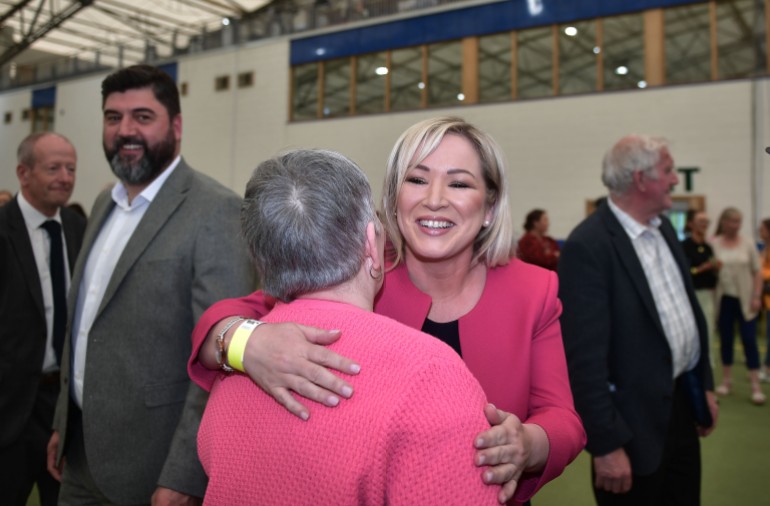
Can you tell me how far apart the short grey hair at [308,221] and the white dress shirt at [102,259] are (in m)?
1.03

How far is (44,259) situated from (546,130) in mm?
10141

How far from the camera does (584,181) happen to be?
35.9 ft

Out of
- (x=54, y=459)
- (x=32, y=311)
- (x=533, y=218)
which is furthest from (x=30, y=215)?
(x=533, y=218)

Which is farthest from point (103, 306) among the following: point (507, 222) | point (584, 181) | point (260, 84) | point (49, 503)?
point (260, 84)

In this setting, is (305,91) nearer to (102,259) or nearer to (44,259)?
Answer: (44,259)

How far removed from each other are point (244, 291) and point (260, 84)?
14.1 meters

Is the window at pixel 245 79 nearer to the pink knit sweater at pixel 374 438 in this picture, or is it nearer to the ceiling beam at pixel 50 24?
the ceiling beam at pixel 50 24

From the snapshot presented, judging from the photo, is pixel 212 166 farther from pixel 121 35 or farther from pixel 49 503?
pixel 49 503

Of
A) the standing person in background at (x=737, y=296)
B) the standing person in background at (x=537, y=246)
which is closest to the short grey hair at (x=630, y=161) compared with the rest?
the standing person in background at (x=537, y=246)

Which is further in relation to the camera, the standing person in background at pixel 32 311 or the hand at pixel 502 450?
the standing person in background at pixel 32 311

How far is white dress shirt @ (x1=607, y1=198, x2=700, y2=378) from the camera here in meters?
2.32

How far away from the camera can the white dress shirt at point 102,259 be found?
6.31 feet

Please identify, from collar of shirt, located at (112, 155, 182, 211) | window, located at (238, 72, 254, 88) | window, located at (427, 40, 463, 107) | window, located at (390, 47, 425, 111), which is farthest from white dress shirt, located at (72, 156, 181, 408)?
window, located at (238, 72, 254, 88)

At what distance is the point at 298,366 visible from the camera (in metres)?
0.91
